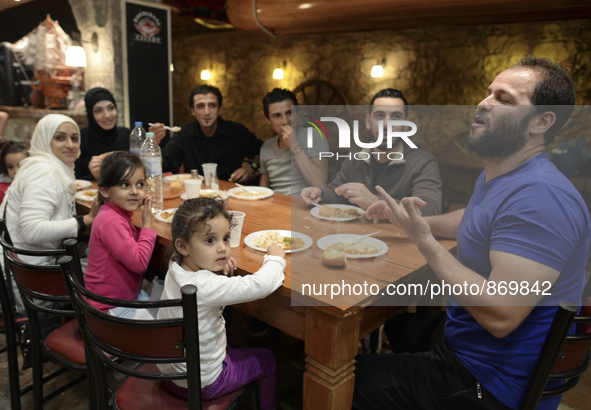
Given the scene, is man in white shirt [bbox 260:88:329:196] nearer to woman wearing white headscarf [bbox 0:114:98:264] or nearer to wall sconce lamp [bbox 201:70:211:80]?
woman wearing white headscarf [bbox 0:114:98:264]

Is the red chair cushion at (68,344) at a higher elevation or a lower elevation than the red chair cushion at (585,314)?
lower

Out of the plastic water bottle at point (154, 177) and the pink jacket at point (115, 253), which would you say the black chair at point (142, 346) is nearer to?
the pink jacket at point (115, 253)

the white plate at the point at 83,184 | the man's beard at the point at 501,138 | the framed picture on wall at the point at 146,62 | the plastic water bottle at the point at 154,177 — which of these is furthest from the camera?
the framed picture on wall at the point at 146,62

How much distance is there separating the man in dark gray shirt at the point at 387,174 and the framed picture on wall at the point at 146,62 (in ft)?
10.7

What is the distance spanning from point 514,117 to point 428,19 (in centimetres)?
366

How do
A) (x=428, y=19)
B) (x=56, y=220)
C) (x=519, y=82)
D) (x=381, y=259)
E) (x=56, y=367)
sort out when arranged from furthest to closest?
(x=428, y=19) → (x=56, y=367) → (x=56, y=220) → (x=381, y=259) → (x=519, y=82)

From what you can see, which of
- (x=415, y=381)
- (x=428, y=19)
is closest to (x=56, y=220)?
(x=415, y=381)

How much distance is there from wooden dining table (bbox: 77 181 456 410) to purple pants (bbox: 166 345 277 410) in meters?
0.14

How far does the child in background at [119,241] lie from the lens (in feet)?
5.53

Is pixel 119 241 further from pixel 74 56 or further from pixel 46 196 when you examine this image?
pixel 74 56

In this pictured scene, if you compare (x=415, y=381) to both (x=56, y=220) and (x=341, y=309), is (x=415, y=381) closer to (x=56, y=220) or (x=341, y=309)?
(x=341, y=309)

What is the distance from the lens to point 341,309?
48.0 inches

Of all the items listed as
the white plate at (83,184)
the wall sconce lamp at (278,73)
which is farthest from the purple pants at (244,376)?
the wall sconce lamp at (278,73)

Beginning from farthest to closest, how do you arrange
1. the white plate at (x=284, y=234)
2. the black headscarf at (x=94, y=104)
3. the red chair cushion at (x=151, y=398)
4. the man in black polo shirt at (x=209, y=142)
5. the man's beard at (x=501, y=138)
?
the man in black polo shirt at (x=209, y=142), the black headscarf at (x=94, y=104), the white plate at (x=284, y=234), the red chair cushion at (x=151, y=398), the man's beard at (x=501, y=138)
